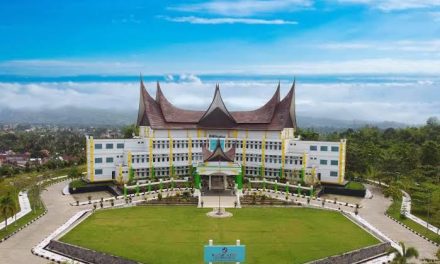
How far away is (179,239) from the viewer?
2930cm

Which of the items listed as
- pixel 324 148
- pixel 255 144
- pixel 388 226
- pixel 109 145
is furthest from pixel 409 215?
pixel 109 145

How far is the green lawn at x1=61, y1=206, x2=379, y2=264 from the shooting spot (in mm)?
26531

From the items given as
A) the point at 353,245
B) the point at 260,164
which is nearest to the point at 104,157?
the point at 260,164

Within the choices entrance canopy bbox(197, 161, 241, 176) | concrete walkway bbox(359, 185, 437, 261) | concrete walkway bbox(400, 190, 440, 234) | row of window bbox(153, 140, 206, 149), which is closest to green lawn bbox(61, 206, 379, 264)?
concrete walkway bbox(359, 185, 437, 261)

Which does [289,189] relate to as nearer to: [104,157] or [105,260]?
[104,157]

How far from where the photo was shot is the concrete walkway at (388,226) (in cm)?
2929

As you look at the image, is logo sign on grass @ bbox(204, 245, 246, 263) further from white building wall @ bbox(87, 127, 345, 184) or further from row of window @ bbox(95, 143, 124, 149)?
row of window @ bbox(95, 143, 124, 149)

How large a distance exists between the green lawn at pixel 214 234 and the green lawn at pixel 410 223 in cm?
483

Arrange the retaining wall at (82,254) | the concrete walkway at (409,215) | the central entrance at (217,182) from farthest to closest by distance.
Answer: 1. the central entrance at (217,182)
2. the concrete walkway at (409,215)
3. the retaining wall at (82,254)

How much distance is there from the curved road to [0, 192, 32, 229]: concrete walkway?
1664 mm

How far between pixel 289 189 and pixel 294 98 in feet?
44.3

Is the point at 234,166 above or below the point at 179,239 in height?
above

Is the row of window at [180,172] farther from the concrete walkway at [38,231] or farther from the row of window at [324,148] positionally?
the concrete walkway at [38,231]

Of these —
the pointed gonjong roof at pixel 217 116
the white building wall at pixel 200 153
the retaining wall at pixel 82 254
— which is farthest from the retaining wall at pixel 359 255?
the pointed gonjong roof at pixel 217 116
